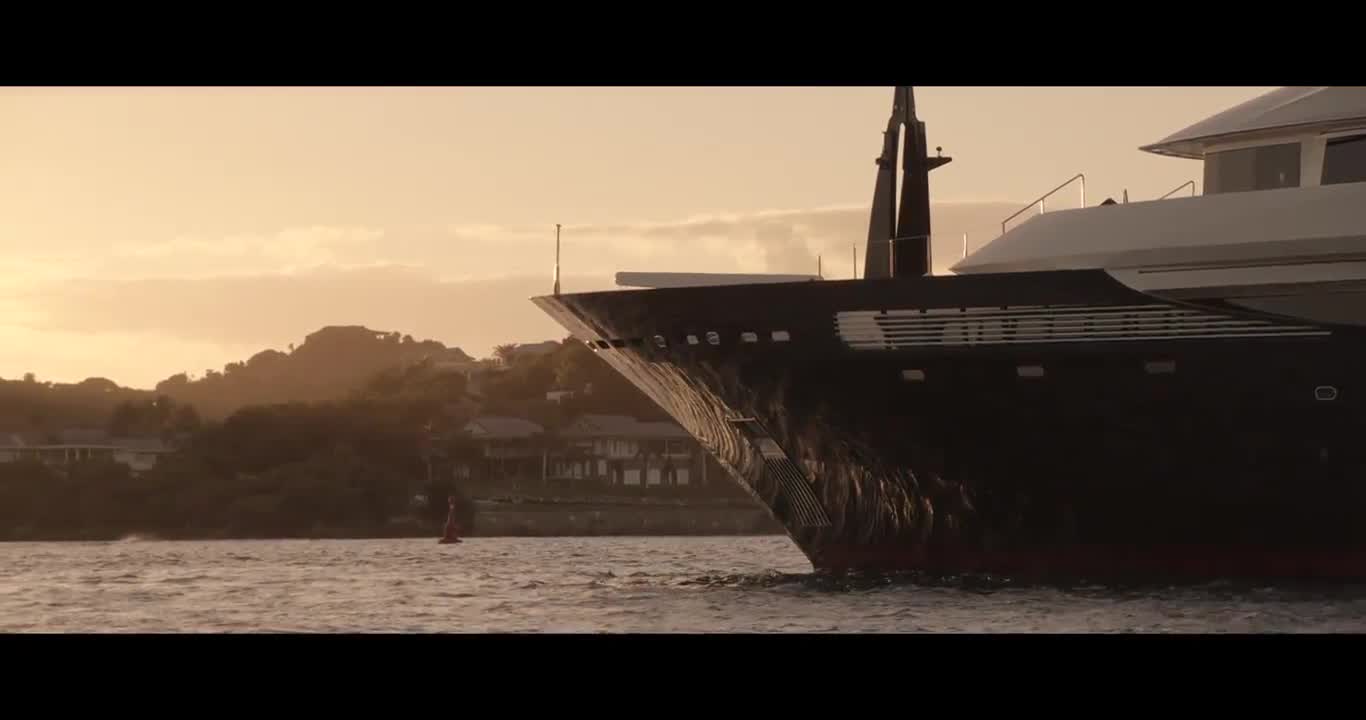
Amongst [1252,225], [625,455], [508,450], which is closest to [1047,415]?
[1252,225]

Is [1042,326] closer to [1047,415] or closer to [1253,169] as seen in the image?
[1047,415]

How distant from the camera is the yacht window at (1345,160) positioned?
103ft

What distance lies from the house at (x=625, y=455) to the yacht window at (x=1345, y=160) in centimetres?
12154

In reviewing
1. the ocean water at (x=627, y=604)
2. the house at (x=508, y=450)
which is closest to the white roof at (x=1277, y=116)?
the ocean water at (x=627, y=604)

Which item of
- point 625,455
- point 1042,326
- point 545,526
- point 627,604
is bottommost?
point 545,526

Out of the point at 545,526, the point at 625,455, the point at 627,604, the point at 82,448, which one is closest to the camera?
the point at 627,604

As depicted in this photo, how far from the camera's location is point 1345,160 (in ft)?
103

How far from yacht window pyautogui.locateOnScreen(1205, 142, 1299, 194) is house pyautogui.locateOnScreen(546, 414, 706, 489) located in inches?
4735

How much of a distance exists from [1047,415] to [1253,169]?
5.11m
